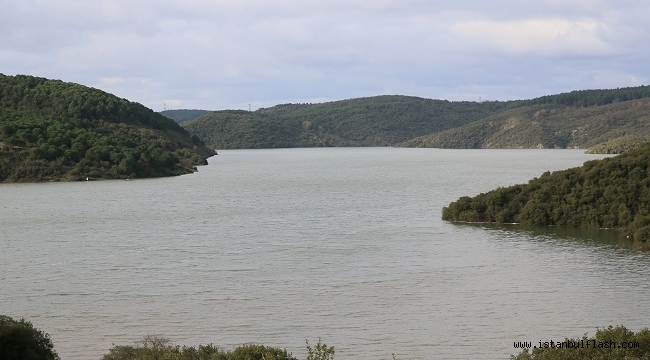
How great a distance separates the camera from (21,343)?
708 inches

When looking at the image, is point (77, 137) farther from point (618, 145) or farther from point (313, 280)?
point (618, 145)

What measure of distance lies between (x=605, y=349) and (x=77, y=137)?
80.6 metres

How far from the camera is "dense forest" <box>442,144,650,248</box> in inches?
1678

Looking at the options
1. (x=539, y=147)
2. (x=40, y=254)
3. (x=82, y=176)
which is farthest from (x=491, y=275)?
(x=539, y=147)

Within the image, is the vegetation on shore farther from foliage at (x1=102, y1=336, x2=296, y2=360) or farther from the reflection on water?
the reflection on water

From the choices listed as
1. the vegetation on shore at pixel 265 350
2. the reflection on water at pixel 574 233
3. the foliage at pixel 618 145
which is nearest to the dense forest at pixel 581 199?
the reflection on water at pixel 574 233

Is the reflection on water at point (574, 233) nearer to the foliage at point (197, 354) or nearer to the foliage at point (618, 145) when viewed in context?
the foliage at point (197, 354)

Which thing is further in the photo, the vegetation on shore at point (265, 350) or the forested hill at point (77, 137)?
the forested hill at point (77, 137)

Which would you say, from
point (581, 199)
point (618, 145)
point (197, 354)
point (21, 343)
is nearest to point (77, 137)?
point (581, 199)

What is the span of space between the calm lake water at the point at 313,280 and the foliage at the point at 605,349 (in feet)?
14.1

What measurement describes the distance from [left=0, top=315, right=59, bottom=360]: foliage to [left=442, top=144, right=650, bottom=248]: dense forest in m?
30.3

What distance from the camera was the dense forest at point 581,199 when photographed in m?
42.6

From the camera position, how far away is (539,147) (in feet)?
647

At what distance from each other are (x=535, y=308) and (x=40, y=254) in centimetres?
2344
